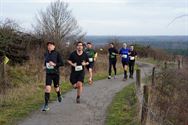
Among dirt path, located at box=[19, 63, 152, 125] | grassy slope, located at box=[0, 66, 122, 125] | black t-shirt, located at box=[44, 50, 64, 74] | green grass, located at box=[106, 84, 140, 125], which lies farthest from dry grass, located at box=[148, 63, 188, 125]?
grassy slope, located at box=[0, 66, 122, 125]

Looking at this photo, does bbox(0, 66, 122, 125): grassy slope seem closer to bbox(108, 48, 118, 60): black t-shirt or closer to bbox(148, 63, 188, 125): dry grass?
bbox(148, 63, 188, 125): dry grass

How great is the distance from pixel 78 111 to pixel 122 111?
136 cm

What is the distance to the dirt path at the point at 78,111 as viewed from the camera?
1177cm

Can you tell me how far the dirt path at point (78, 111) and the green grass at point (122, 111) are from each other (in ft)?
0.64

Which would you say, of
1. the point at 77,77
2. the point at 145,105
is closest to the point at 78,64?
the point at 77,77

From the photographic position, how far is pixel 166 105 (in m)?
15.4

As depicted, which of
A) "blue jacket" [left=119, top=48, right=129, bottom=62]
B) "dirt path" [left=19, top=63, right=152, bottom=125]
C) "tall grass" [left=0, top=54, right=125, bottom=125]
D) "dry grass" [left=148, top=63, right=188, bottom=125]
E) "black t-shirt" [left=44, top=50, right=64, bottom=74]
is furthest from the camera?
"blue jacket" [left=119, top=48, right=129, bottom=62]

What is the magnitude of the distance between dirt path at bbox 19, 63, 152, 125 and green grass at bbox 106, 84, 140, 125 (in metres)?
0.19

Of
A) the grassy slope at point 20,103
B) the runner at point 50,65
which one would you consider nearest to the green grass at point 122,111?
the runner at point 50,65

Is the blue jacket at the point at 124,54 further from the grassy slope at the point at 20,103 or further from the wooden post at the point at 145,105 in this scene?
the wooden post at the point at 145,105

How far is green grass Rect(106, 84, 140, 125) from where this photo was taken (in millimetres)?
11921

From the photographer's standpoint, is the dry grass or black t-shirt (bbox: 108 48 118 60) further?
black t-shirt (bbox: 108 48 118 60)

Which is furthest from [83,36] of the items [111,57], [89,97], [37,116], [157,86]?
[37,116]

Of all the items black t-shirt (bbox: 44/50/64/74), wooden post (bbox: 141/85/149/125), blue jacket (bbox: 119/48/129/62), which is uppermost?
black t-shirt (bbox: 44/50/64/74)
